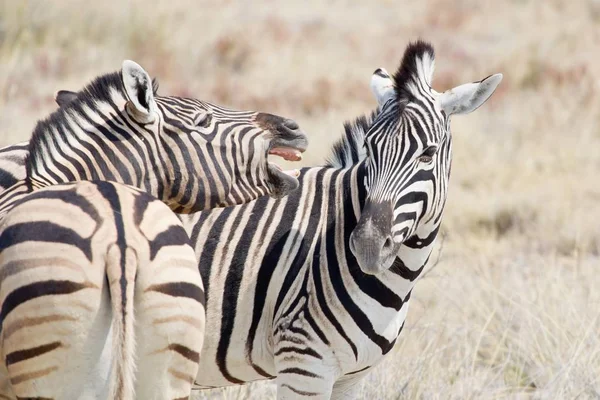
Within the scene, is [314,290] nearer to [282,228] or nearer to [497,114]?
[282,228]

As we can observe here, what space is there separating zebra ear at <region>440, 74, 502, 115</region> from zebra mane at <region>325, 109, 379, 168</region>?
57 centimetres

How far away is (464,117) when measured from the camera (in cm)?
1373

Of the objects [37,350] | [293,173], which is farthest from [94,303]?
[293,173]

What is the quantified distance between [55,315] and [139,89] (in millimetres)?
1325

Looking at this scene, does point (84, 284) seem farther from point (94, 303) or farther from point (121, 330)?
point (121, 330)

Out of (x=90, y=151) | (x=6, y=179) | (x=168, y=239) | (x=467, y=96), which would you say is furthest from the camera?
(x=6, y=179)

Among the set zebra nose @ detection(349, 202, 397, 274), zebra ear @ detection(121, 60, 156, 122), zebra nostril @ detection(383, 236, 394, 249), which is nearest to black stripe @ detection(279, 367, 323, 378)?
zebra nose @ detection(349, 202, 397, 274)

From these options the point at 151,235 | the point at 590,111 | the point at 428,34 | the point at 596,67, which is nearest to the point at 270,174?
the point at 151,235

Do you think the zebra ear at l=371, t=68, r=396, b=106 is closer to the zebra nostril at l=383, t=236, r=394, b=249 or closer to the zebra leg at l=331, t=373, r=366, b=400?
the zebra nostril at l=383, t=236, r=394, b=249

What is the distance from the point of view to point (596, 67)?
53.8 ft

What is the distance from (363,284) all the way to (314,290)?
225 mm

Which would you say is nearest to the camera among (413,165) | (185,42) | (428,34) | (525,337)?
(413,165)

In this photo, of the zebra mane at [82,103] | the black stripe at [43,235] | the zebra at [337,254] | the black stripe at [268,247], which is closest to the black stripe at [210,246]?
the zebra at [337,254]

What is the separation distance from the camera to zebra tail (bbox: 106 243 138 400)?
9.18ft
